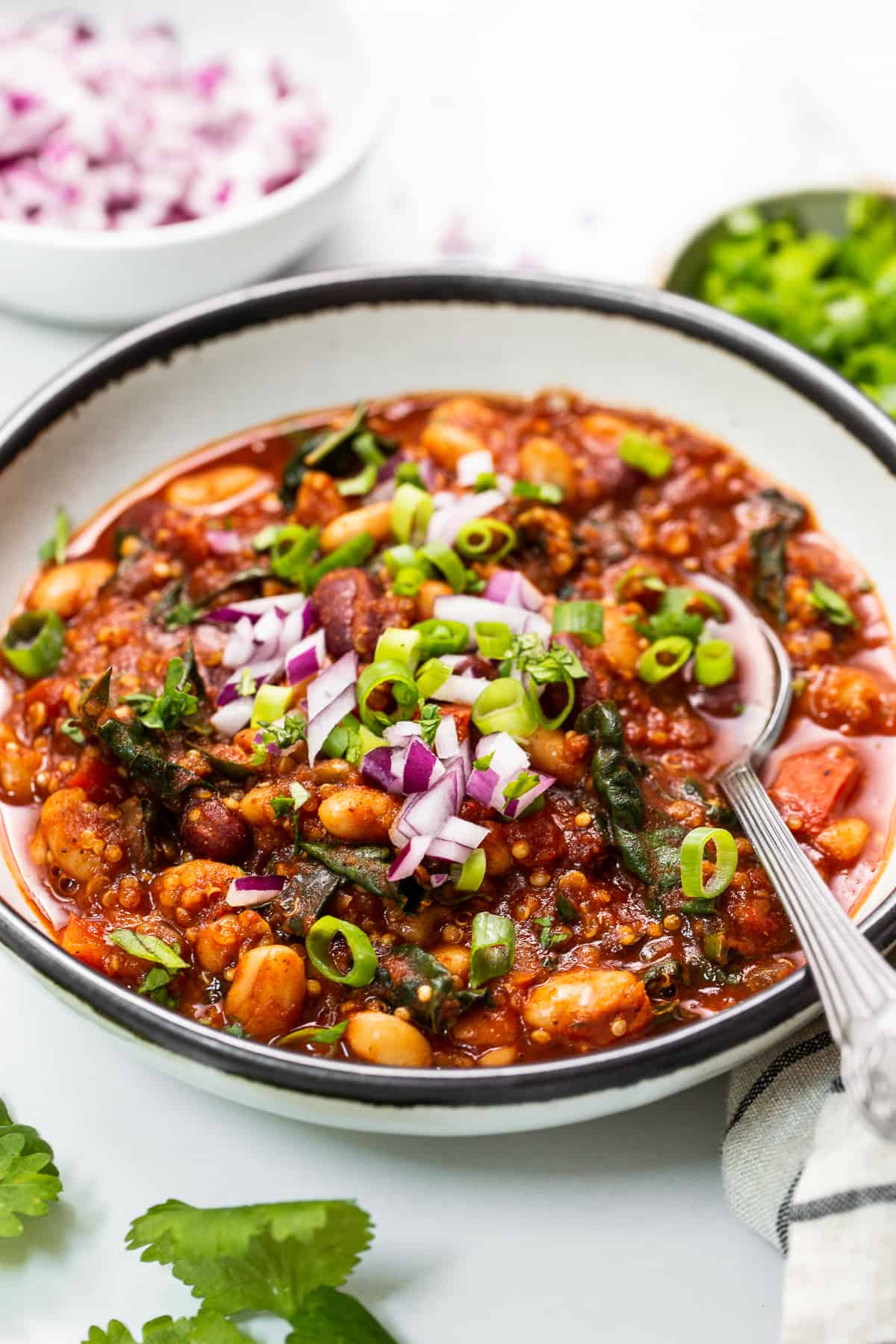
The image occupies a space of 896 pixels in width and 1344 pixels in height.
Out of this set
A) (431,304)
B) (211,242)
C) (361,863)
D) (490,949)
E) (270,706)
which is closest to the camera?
(490,949)

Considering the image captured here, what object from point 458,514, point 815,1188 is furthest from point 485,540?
point 815,1188

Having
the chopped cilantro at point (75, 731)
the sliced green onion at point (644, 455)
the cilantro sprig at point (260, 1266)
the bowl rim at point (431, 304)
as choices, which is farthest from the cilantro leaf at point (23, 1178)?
the sliced green onion at point (644, 455)

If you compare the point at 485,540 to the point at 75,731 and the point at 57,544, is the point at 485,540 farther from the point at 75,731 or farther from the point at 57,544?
the point at 57,544

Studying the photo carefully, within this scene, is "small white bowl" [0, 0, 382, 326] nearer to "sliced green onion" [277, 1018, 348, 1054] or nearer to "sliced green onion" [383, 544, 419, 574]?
"sliced green onion" [383, 544, 419, 574]

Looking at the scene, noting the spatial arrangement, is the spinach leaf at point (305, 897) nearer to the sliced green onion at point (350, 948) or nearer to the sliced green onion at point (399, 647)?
the sliced green onion at point (350, 948)

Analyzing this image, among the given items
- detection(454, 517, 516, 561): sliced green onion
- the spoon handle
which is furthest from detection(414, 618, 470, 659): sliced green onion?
the spoon handle

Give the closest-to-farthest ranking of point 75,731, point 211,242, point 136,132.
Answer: point 75,731 < point 211,242 < point 136,132

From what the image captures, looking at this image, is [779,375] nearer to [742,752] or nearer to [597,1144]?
[742,752]
